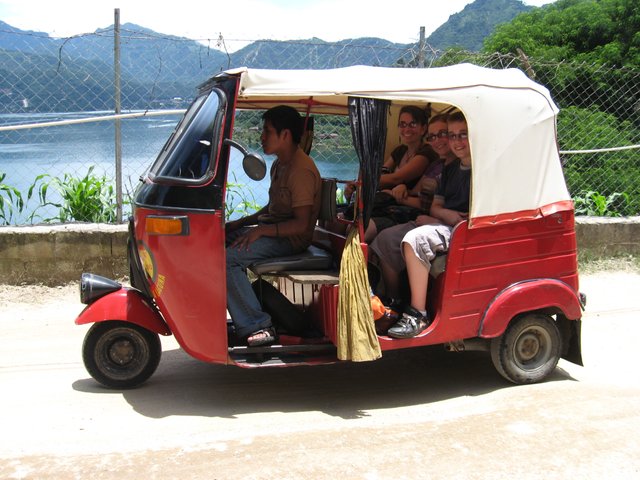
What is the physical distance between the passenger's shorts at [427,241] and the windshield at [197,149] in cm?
137

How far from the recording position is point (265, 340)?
473 centimetres

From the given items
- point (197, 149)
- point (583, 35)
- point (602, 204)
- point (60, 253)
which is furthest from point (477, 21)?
point (197, 149)

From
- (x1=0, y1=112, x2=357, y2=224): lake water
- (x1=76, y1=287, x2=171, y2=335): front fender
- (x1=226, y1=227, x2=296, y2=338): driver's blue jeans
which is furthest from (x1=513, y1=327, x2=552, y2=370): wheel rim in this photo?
(x1=0, y1=112, x2=357, y2=224): lake water

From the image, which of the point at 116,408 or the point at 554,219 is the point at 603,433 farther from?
the point at 116,408

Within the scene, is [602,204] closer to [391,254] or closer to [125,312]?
[391,254]

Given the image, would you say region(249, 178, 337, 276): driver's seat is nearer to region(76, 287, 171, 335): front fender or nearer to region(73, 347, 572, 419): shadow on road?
region(76, 287, 171, 335): front fender

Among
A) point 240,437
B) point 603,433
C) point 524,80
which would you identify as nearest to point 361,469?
point 240,437

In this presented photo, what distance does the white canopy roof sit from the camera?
4.48 metres

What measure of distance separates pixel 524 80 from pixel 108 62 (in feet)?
14.9

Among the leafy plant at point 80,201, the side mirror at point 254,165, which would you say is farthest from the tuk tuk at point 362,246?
the leafy plant at point 80,201

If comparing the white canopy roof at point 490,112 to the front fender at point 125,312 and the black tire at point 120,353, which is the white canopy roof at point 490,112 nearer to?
the front fender at point 125,312

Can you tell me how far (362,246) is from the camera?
470cm

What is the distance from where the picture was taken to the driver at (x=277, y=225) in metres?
4.75

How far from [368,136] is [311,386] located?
1836 millimetres
